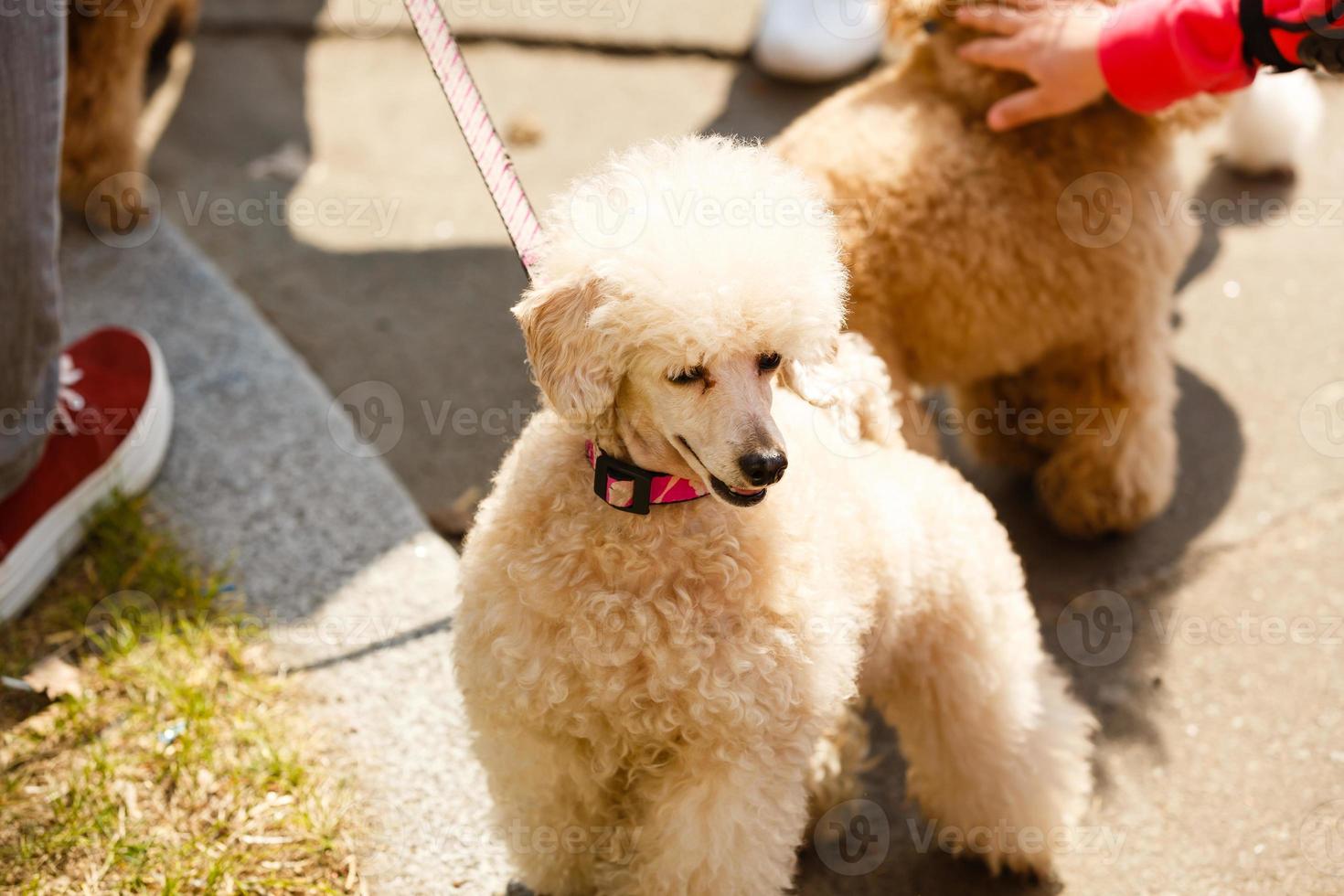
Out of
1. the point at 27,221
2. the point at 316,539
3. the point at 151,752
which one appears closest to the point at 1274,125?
the point at 316,539

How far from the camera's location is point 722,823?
5.34 ft

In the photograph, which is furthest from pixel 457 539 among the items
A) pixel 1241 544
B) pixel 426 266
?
pixel 1241 544

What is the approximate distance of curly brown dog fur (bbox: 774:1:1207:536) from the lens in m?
2.32

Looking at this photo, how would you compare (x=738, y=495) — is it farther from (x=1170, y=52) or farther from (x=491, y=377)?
(x=491, y=377)

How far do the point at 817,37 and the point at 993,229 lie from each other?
2027 millimetres

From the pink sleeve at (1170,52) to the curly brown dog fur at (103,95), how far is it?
2562 millimetres

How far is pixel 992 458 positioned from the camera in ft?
9.99

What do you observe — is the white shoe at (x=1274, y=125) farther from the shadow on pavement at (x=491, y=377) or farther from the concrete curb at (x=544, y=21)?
the concrete curb at (x=544, y=21)

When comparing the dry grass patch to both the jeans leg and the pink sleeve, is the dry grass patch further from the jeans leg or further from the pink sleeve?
the pink sleeve

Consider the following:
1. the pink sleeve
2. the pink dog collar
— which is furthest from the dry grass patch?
the pink sleeve

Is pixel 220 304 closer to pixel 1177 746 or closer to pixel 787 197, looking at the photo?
pixel 787 197

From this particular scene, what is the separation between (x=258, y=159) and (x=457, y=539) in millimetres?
1834

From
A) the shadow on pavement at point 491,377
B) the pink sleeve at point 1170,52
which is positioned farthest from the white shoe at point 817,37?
the pink sleeve at point 1170,52

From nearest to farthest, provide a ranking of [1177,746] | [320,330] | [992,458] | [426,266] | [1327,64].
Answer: [1327,64] < [1177,746] < [992,458] < [320,330] < [426,266]
